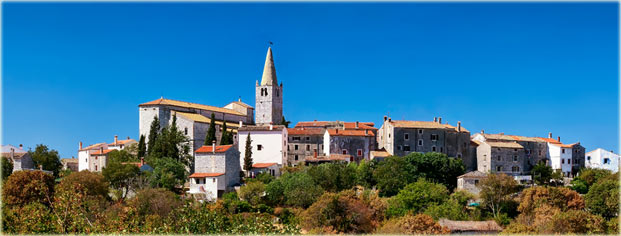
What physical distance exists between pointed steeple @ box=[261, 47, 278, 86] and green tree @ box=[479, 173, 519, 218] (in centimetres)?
3317

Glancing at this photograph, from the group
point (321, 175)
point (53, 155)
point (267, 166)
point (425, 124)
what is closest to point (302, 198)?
point (321, 175)

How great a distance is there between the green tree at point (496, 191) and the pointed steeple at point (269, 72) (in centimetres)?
3317

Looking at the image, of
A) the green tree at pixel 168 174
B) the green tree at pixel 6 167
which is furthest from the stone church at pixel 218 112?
the green tree at pixel 6 167

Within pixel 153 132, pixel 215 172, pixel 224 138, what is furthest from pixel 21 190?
pixel 224 138

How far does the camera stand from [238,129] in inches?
2437

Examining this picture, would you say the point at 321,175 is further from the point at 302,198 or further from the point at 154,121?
the point at 154,121

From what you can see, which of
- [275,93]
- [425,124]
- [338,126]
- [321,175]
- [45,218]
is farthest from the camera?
[275,93]

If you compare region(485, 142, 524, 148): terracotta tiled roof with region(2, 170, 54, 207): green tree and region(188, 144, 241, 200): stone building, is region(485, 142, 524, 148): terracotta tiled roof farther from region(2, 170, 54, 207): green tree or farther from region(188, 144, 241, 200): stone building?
region(2, 170, 54, 207): green tree

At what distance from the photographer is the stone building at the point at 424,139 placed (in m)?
61.5

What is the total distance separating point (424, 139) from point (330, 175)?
12890 millimetres

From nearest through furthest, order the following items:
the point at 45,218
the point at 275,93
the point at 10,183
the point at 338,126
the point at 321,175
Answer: the point at 45,218 → the point at 10,183 → the point at 321,175 → the point at 338,126 → the point at 275,93

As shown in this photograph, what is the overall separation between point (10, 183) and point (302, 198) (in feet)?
68.1

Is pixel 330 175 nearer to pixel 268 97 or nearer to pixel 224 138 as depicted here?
pixel 224 138

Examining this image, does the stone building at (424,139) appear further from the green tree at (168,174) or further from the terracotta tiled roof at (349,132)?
the green tree at (168,174)
